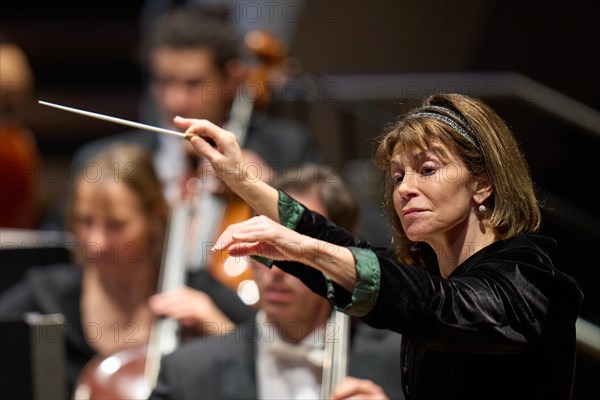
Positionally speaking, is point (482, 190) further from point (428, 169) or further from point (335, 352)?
point (335, 352)

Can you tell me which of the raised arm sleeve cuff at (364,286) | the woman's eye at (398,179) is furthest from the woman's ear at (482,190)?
the raised arm sleeve cuff at (364,286)

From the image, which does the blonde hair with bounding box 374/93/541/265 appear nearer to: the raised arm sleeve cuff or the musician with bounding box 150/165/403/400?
the raised arm sleeve cuff

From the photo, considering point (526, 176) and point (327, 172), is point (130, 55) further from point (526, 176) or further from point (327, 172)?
point (526, 176)

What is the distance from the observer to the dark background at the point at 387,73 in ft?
12.4

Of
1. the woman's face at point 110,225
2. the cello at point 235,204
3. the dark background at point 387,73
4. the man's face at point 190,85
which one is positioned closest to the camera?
the woman's face at point 110,225

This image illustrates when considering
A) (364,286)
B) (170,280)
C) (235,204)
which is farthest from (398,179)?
(235,204)

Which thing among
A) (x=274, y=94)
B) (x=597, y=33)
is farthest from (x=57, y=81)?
(x=597, y=33)

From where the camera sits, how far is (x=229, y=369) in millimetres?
2258

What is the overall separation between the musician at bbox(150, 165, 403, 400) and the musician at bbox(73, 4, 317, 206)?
1.17 metres

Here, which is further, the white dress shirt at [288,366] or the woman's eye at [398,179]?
the white dress shirt at [288,366]

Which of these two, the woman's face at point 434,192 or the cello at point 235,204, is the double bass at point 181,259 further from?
the woman's face at point 434,192

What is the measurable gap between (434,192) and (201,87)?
2.13 m

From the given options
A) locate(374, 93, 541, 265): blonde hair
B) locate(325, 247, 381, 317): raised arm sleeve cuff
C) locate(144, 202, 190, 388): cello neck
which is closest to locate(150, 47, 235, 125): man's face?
locate(144, 202, 190, 388): cello neck

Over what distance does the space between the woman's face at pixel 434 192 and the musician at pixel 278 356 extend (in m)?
0.79
